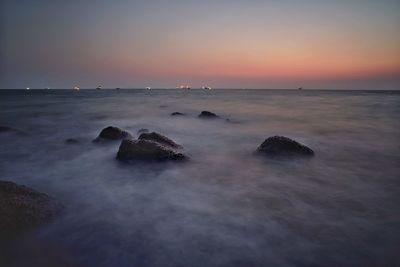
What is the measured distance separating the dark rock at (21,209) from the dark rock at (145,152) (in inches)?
127

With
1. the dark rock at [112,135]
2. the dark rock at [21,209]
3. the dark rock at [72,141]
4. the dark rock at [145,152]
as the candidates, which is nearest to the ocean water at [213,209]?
the dark rock at [21,209]

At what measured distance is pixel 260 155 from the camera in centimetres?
1041

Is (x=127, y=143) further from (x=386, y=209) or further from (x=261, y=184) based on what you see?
Result: (x=386, y=209)

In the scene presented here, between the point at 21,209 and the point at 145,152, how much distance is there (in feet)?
13.6

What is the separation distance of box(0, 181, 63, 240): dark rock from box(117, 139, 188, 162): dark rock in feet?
10.6

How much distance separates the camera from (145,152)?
29.7ft

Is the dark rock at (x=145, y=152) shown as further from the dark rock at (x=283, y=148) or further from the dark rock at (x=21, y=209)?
the dark rock at (x=21, y=209)

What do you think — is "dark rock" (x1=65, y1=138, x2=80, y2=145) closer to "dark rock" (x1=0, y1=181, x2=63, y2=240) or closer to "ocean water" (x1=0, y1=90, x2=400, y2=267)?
"ocean water" (x1=0, y1=90, x2=400, y2=267)

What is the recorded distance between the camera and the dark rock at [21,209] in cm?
484

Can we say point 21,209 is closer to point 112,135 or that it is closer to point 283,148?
point 283,148

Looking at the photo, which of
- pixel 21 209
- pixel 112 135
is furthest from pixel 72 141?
pixel 21 209

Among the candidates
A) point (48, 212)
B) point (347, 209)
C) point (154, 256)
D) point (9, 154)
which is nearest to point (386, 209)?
point (347, 209)

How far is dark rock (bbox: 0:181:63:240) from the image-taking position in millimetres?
4836

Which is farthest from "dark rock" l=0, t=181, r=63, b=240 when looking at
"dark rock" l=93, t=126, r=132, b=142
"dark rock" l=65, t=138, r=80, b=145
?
"dark rock" l=65, t=138, r=80, b=145
